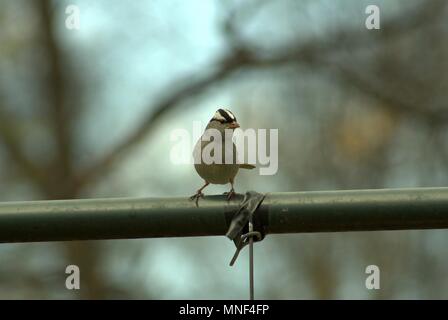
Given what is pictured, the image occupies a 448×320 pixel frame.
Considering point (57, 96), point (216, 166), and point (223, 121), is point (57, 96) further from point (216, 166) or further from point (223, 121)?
point (216, 166)

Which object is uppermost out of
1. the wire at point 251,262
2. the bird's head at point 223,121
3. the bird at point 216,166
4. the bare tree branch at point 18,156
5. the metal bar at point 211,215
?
the bare tree branch at point 18,156

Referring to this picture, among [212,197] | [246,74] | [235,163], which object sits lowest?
[212,197]

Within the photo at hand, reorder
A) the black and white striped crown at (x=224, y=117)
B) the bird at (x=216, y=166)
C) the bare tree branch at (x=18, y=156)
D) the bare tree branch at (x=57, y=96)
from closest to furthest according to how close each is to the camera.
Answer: the bird at (x=216, y=166), the black and white striped crown at (x=224, y=117), the bare tree branch at (x=18, y=156), the bare tree branch at (x=57, y=96)

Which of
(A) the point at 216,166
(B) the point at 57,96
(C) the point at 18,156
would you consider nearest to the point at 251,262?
(A) the point at 216,166

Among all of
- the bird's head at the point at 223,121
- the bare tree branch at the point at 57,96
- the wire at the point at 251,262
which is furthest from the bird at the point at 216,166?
the bare tree branch at the point at 57,96

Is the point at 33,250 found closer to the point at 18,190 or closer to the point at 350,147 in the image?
the point at 18,190

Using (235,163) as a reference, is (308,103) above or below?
above

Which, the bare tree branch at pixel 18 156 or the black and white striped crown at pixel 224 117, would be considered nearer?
the black and white striped crown at pixel 224 117

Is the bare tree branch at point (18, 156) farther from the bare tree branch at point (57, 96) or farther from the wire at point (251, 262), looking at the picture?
the wire at point (251, 262)

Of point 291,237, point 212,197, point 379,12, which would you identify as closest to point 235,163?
point 212,197
